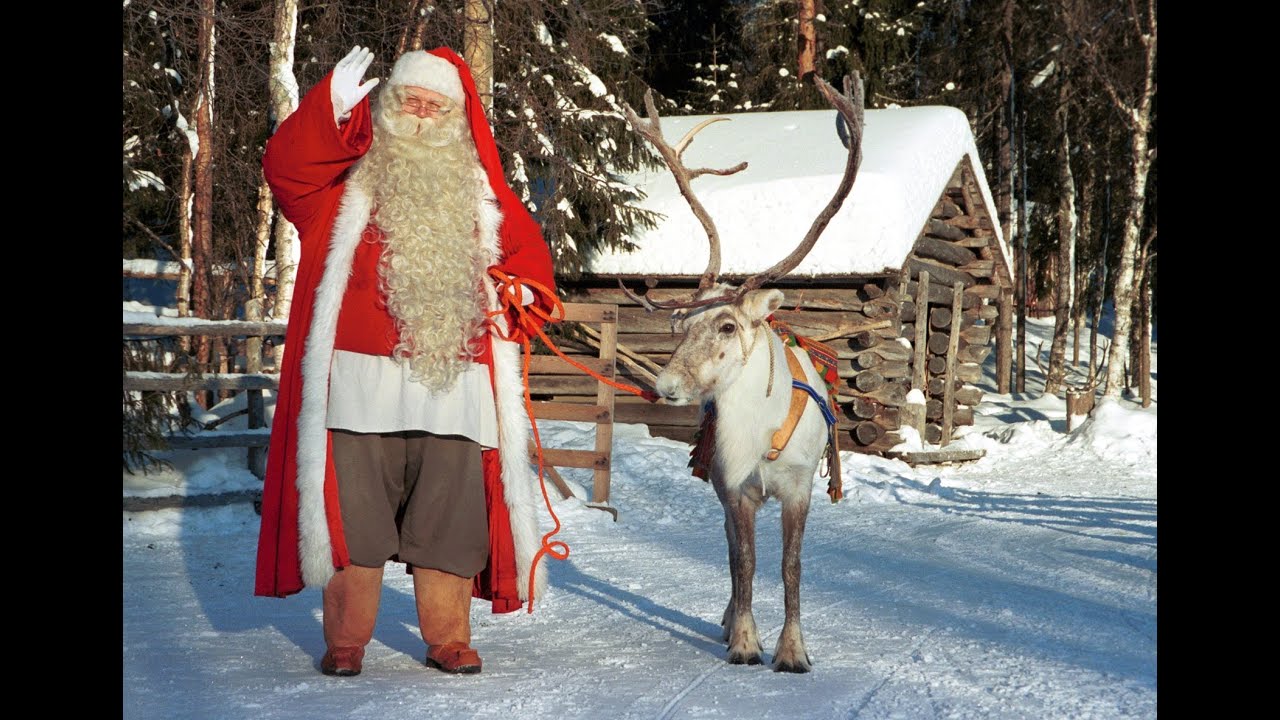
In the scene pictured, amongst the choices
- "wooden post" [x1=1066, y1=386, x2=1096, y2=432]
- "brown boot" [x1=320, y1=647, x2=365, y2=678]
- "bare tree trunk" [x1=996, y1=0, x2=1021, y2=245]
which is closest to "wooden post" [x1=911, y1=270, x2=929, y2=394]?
"wooden post" [x1=1066, y1=386, x2=1096, y2=432]

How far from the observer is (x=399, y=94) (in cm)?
517

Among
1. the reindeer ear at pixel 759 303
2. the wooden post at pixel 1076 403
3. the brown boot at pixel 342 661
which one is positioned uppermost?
the reindeer ear at pixel 759 303

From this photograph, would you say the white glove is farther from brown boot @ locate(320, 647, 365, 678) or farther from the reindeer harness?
brown boot @ locate(320, 647, 365, 678)

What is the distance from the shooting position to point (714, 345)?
526 cm

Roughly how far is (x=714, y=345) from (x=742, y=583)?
3.43 feet

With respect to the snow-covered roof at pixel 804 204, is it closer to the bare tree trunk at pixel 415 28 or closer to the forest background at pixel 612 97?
the forest background at pixel 612 97

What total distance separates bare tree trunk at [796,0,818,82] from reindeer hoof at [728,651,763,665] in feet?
72.9

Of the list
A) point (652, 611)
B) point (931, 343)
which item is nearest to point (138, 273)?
point (931, 343)

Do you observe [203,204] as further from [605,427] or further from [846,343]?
[846,343]

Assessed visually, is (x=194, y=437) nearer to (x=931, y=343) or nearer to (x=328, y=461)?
(x=328, y=461)

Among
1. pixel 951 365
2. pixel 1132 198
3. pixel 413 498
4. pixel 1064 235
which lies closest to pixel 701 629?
pixel 413 498

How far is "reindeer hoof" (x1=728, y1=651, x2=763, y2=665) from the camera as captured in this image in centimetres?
509

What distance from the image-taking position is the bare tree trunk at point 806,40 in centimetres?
2603

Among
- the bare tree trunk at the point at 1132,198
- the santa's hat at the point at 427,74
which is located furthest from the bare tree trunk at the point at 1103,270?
the santa's hat at the point at 427,74
